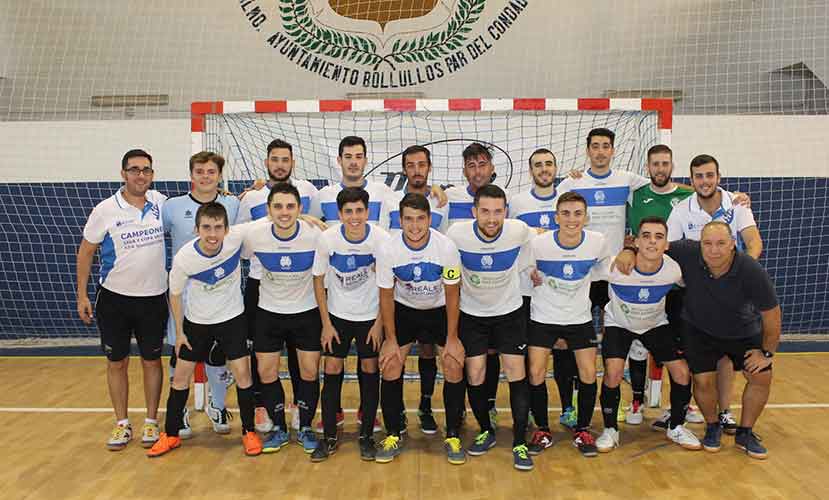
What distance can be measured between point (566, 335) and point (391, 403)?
3.78 feet

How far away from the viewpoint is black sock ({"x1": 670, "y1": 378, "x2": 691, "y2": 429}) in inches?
173

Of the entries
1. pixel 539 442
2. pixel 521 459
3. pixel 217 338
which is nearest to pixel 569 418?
pixel 539 442

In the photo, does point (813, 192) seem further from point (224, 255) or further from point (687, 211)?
point (224, 255)

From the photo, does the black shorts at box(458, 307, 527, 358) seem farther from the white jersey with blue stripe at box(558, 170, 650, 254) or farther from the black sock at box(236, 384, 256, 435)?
the black sock at box(236, 384, 256, 435)

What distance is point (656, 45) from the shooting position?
8625 millimetres

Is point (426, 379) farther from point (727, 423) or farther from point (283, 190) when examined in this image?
point (727, 423)

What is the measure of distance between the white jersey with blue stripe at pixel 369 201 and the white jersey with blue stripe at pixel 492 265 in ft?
2.22

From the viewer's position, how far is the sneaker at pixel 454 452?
416 cm

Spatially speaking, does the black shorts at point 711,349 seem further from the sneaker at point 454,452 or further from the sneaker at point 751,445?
the sneaker at point 454,452

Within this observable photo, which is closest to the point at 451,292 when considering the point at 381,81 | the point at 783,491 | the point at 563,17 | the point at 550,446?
the point at 550,446

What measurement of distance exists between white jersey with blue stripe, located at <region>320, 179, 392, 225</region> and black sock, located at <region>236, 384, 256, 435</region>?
4.08ft

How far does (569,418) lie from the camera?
481 cm

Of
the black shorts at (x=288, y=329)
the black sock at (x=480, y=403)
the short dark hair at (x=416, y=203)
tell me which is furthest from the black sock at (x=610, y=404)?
the black shorts at (x=288, y=329)

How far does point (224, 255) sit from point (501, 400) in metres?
2.50
